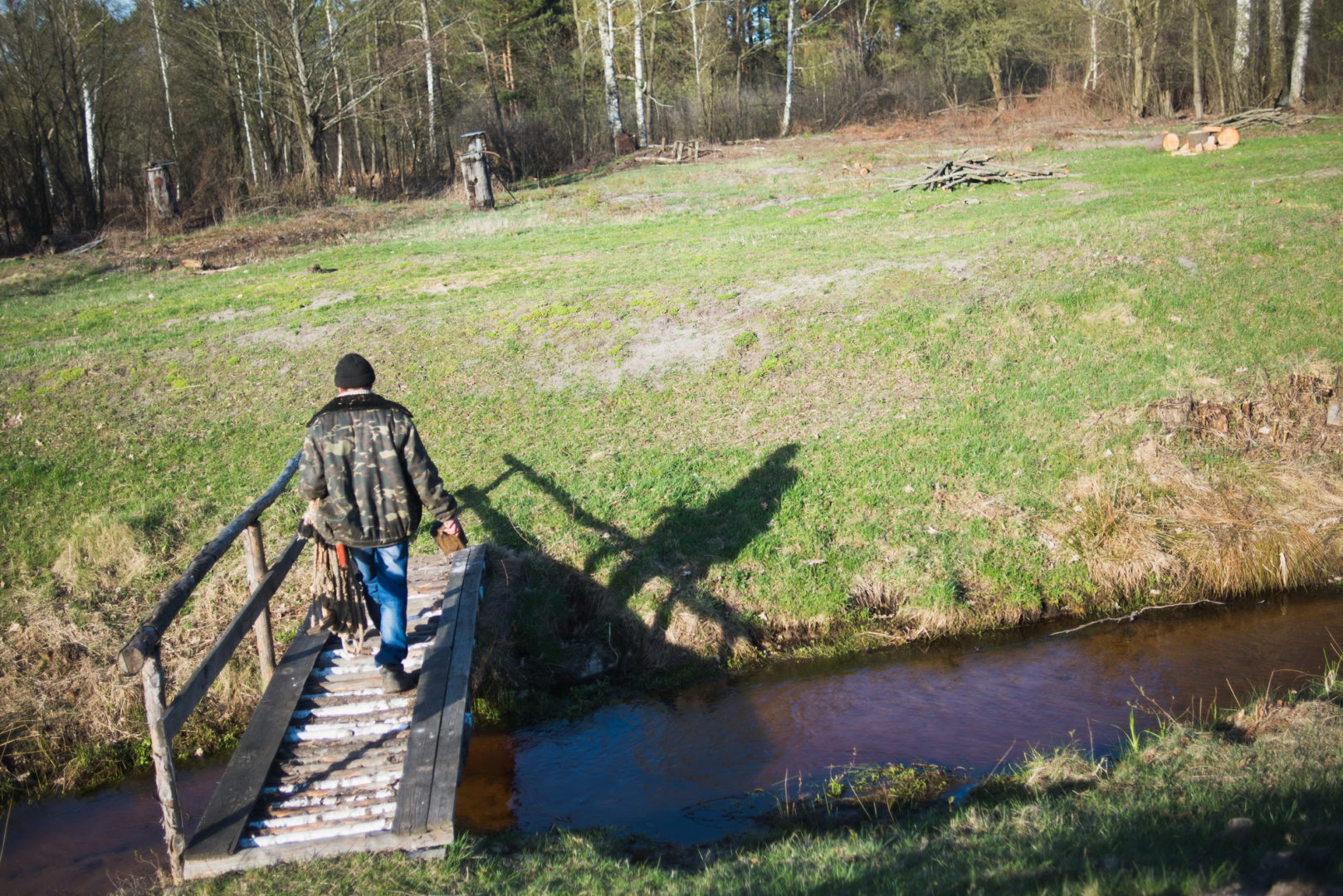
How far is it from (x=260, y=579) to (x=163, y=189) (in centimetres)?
2243

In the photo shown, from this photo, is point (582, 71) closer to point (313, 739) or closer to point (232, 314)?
point (232, 314)

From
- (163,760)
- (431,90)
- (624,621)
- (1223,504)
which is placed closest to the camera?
(163,760)

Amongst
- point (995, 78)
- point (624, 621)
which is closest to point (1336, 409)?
point (624, 621)

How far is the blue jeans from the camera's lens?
6215mm

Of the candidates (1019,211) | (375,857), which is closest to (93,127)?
(1019,211)

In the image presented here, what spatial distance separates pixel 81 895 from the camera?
606 cm

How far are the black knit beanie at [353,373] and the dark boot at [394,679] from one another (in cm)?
190

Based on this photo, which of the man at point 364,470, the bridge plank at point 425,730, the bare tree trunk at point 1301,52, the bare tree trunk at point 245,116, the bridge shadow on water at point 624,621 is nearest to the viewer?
the bridge plank at point 425,730

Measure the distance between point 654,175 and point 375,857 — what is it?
27819 mm

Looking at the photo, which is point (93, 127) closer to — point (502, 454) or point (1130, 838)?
point (502, 454)

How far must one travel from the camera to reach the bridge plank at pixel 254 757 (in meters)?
4.93

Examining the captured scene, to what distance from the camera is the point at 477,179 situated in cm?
2672

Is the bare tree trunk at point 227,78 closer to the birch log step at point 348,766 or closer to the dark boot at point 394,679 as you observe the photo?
the birch log step at point 348,766

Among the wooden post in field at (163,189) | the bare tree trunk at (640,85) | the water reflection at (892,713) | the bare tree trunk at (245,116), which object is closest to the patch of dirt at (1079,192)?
the water reflection at (892,713)
